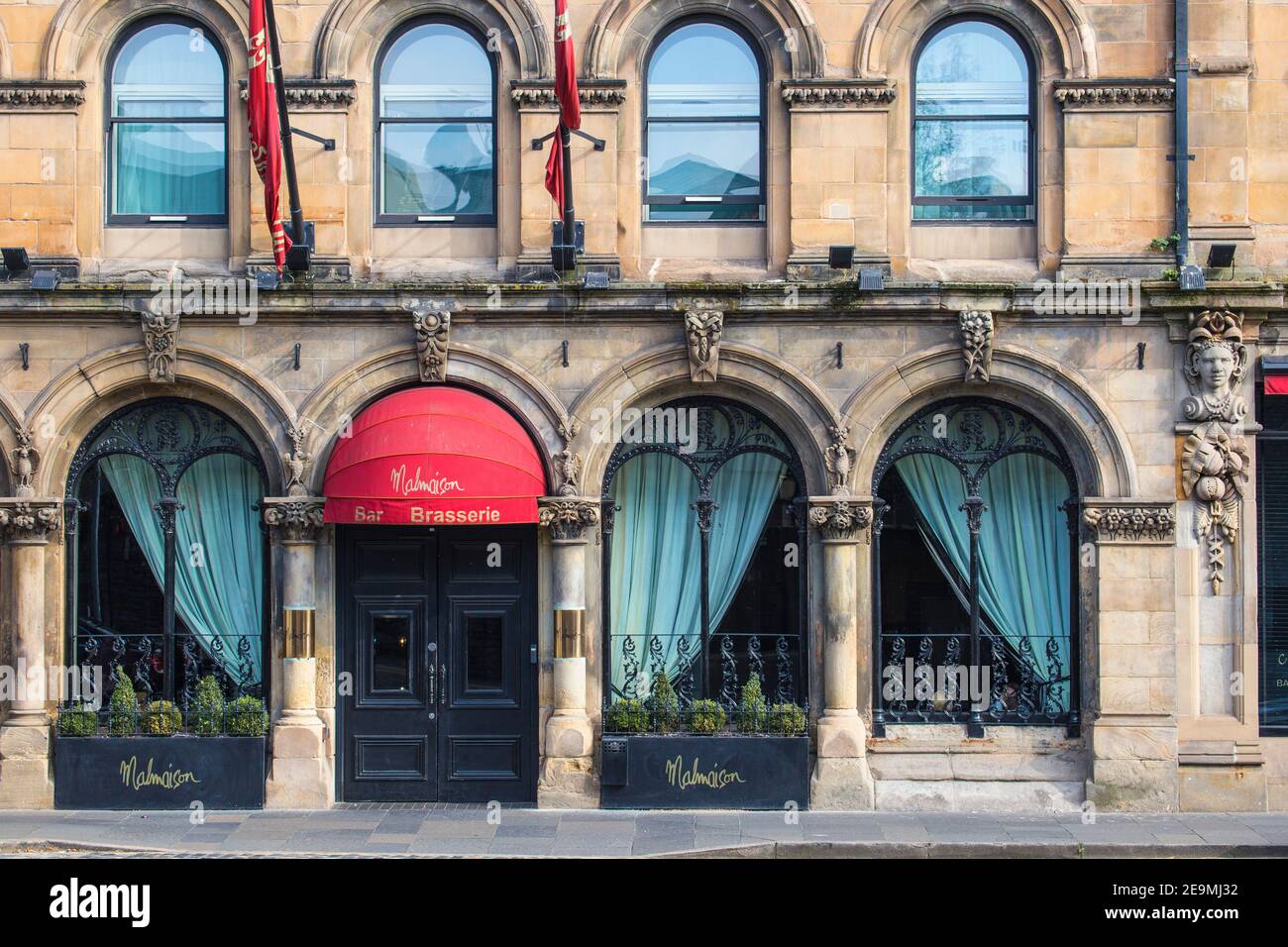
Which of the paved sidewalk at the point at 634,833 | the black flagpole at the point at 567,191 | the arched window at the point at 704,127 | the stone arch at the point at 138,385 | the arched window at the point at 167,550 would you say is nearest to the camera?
the paved sidewalk at the point at 634,833

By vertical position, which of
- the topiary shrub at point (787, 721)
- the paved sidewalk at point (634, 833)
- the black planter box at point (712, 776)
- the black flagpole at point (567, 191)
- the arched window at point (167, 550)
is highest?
the black flagpole at point (567, 191)

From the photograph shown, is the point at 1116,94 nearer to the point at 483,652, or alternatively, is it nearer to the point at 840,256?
the point at 840,256

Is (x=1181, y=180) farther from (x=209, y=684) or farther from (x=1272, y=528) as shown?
(x=209, y=684)

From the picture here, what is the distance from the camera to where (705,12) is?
17000 millimetres

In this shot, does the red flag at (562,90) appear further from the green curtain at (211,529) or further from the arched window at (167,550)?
the green curtain at (211,529)

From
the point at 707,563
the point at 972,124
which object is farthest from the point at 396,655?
the point at 972,124

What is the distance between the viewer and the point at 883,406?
655 inches

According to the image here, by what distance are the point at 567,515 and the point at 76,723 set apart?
5.64 meters

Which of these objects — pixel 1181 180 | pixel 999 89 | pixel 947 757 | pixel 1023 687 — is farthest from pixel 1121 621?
pixel 999 89

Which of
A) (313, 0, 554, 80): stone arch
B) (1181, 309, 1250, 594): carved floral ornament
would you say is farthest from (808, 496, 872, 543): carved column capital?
(313, 0, 554, 80): stone arch

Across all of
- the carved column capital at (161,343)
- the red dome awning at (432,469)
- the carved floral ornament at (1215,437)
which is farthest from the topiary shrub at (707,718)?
the carved column capital at (161,343)

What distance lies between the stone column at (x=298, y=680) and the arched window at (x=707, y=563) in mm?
3148

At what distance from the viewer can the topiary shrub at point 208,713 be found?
54.1ft

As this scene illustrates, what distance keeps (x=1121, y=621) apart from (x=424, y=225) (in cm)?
862
